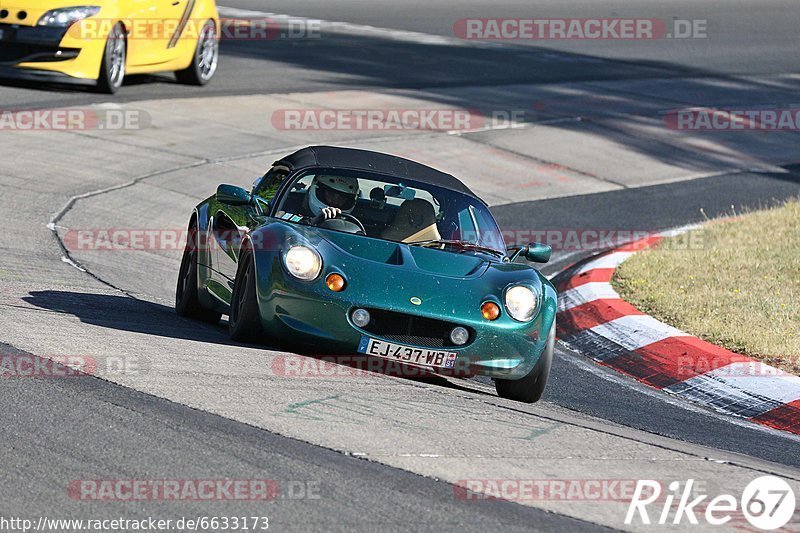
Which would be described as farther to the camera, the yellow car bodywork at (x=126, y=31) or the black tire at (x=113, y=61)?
the black tire at (x=113, y=61)

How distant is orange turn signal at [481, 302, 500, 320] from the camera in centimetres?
692

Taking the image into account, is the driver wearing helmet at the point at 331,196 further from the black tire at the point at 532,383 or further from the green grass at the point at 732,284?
the green grass at the point at 732,284

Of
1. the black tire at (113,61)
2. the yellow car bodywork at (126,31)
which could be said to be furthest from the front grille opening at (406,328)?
the black tire at (113,61)

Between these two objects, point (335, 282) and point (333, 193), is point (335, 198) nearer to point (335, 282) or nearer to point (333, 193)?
point (333, 193)

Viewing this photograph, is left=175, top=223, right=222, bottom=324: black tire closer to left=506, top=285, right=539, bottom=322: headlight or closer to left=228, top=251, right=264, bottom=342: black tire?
left=228, top=251, right=264, bottom=342: black tire

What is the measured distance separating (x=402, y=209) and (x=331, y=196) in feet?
1.41

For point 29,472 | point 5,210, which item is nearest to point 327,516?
point 29,472

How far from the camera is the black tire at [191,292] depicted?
8.55m

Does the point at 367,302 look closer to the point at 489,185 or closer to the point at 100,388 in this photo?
the point at 100,388

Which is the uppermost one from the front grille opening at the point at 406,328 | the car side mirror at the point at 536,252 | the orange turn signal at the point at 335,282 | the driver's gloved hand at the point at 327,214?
the driver's gloved hand at the point at 327,214

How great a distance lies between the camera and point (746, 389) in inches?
311

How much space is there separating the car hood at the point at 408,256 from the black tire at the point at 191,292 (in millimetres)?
1496

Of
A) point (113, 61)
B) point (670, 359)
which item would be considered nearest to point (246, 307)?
point (670, 359)

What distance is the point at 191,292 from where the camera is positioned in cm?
855
